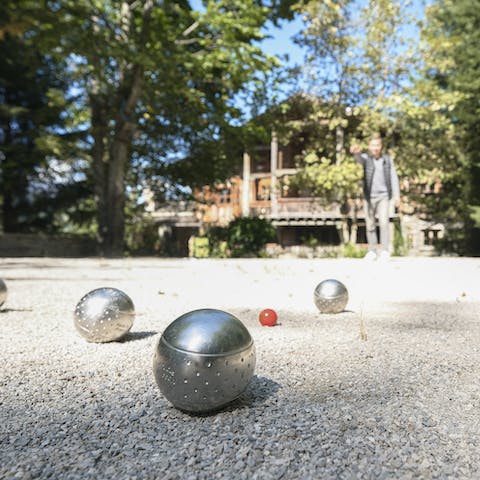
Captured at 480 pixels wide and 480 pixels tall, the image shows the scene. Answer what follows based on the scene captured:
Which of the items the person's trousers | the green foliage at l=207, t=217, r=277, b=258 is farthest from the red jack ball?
the green foliage at l=207, t=217, r=277, b=258

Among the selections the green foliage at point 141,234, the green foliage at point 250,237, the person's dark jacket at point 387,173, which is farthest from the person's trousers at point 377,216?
the green foliage at point 141,234

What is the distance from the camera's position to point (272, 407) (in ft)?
8.63

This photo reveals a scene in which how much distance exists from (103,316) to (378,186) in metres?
4.24

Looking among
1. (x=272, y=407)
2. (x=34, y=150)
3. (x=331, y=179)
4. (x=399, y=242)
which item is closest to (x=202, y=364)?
(x=272, y=407)

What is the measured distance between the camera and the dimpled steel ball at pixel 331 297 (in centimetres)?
559

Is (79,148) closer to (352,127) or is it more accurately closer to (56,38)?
(56,38)

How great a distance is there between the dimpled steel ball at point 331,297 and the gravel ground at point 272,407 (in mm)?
159

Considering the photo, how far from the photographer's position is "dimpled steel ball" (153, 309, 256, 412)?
2.47 meters

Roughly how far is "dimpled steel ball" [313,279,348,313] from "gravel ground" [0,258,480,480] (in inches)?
6.2

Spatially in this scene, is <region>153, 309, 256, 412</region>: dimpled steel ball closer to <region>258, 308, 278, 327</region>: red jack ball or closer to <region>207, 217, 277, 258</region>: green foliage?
<region>258, 308, 278, 327</region>: red jack ball

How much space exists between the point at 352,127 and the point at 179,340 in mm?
21936

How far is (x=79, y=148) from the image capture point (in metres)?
24.2

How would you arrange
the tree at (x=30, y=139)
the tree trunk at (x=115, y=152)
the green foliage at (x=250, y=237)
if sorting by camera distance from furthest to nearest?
the tree at (x=30, y=139) → the green foliage at (x=250, y=237) → the tree trunk at (x=115, y=152)

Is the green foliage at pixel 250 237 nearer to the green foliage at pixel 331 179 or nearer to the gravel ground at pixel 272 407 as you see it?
the green foliage at pixel 331 179
